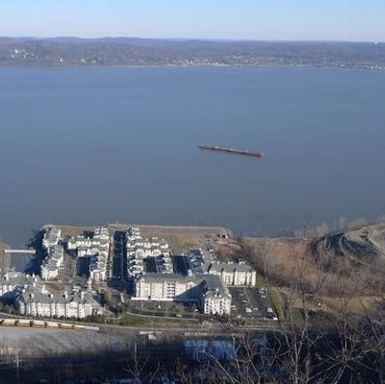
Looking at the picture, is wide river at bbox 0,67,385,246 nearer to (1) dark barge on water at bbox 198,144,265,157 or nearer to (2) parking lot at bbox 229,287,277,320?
(1) dark barge on water at bbox 198,144,265,157

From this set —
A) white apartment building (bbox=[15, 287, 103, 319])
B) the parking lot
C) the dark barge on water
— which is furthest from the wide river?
white apartment building (bbox=[15, 287, 103, 319])

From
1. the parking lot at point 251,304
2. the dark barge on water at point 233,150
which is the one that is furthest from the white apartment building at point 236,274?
the dark barge on water at point 233,150

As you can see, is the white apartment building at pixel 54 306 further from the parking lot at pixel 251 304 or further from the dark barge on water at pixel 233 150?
the dark barge on water at pixel 233 150

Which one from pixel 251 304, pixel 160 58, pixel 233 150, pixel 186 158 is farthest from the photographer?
pixel 160 58

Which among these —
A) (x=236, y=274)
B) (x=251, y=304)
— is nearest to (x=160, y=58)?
(x=236, y=274)

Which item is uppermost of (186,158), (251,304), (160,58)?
(160,58)

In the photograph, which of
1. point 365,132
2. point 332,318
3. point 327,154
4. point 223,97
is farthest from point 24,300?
point 223,97

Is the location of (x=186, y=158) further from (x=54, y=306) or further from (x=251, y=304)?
(x=54, y=306)
